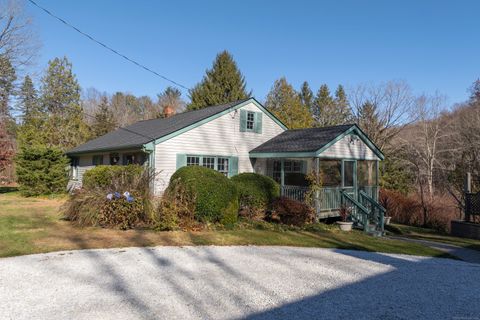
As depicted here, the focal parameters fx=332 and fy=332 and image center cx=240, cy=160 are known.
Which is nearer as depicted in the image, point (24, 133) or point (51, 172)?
point (51, 172)

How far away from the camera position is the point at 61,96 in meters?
33.1

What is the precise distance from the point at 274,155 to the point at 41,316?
11587mm

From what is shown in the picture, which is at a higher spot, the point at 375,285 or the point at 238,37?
the point at 238,37

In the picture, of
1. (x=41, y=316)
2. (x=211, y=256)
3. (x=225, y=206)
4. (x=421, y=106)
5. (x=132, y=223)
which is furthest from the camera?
(x=421, y=106)

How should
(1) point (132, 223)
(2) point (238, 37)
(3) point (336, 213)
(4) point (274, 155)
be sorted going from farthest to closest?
(2) point (238, 37)
(4) point (274, 155)
(3) point (336, 213)
(1) point (132, 223)

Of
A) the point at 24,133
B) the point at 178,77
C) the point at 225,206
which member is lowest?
the point at 225,206

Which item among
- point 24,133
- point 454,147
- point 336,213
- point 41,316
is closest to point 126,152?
point 336,213

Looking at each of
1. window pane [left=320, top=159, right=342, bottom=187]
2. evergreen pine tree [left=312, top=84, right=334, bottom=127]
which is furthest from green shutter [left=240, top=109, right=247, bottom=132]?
evergreen pine tree [left=312, top=84, right=334, bottom=127]

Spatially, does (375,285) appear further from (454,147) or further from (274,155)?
(454,147)

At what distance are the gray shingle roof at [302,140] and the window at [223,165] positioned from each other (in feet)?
5.37

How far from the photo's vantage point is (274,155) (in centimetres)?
1448

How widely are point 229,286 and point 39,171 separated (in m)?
16.7

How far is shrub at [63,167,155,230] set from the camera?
8.99 m

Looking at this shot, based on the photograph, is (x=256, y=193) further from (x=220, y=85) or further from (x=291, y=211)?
(x=220, y=85)
